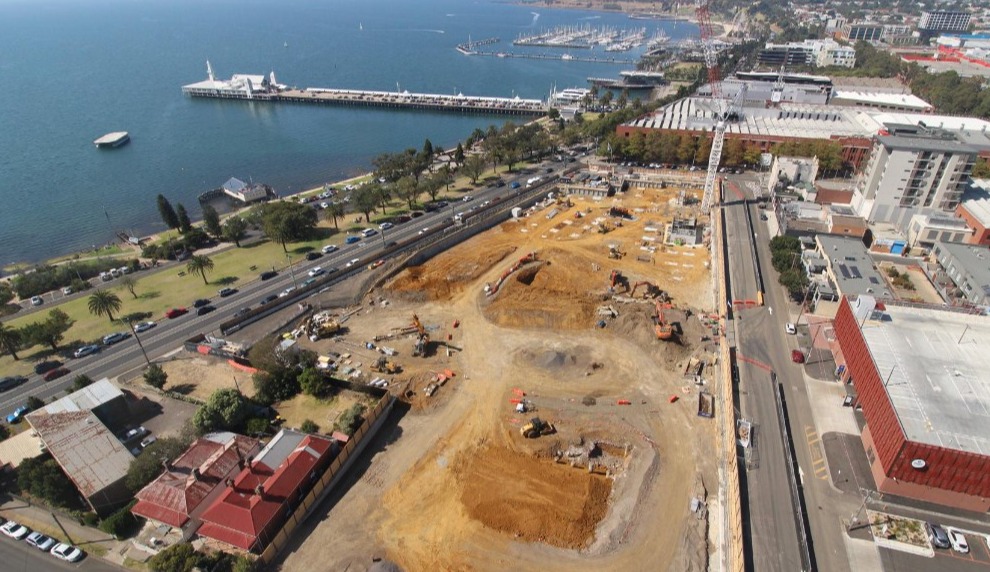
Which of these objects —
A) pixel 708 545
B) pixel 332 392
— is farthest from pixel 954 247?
pixel 332 392

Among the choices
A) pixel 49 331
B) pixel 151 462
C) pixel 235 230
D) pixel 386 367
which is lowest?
pixel 386 367

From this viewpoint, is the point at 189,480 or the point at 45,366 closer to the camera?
the point at 189,480

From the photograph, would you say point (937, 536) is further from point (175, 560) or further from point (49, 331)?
point (49, 331)

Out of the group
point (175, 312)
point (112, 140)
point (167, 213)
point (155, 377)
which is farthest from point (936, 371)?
point (112, 140)

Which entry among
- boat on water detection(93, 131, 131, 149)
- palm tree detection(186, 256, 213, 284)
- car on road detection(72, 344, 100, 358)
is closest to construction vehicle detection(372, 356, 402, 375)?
car on road detection(72, 344, 100, 358)

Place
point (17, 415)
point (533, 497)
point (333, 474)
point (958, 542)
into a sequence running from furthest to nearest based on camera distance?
point (17, 415), point (333, 474), point (533, 497), point (958, 542)

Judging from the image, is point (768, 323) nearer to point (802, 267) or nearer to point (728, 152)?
point (802, 267)

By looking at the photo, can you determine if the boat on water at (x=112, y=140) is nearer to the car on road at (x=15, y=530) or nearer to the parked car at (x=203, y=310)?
the parked car at (x=203, y=310)
